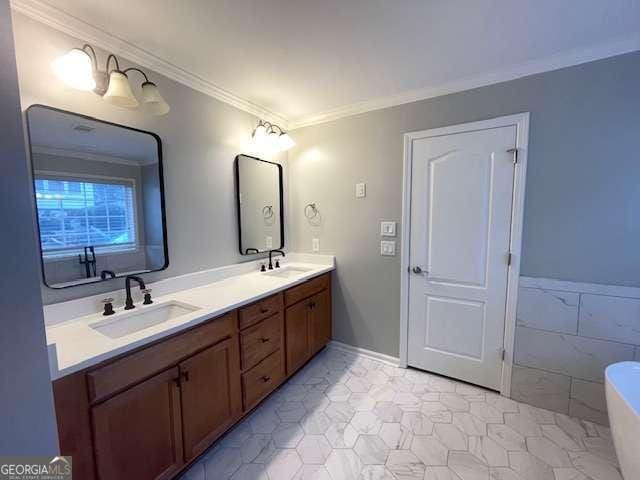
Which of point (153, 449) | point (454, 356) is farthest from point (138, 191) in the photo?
point (454, 356)

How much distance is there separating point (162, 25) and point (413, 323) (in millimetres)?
2572

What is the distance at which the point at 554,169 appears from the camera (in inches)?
68.4

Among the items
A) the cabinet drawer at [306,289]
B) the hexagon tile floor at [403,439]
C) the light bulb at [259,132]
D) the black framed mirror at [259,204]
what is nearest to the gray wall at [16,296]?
the hexagon tile floor at [403,439]

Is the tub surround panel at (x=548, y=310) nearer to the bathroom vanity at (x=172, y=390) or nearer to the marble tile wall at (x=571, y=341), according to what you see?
the marble tile wall at (x=571, y=341)

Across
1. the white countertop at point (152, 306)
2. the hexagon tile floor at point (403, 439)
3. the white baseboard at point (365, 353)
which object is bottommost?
the hexagon tile floor at point (403, 439)

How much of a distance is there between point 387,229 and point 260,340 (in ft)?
4.40

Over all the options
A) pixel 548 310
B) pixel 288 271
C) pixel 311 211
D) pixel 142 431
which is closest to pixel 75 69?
pixel 142 431

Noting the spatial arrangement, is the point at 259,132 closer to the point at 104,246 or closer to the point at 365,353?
the point at 104,246

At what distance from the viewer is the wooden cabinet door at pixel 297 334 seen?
209 centimetres

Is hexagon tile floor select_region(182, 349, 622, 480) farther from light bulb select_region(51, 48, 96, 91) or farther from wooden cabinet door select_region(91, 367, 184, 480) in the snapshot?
light bulb select_region(51, 48, 96, 91)

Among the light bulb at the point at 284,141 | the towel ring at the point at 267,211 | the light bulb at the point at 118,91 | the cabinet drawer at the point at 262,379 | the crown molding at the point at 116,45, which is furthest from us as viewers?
the towel ring at the point at 267,211

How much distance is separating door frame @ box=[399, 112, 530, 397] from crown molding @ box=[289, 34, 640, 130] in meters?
0.26

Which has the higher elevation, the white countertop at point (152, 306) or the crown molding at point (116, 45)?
the crown molding at point (116, 45)

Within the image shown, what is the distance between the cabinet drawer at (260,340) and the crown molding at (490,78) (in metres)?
1.81
